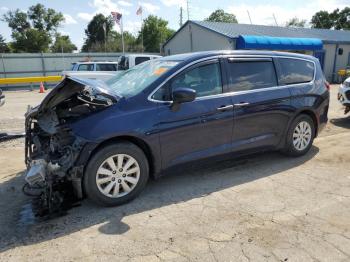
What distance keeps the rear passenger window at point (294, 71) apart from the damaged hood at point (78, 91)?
279cm

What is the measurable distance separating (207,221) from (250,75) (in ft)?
7.70

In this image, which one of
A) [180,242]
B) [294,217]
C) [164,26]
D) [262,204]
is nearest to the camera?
[180,242]

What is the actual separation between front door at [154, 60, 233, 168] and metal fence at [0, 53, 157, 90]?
64.0 feet

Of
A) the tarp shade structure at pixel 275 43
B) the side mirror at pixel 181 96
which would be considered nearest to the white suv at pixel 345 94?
the side mirror at pixel 181 96

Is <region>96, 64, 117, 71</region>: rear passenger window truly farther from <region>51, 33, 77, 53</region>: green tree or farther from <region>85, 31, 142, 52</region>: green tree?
<region>51, 33, 77, 53</region>: green tree

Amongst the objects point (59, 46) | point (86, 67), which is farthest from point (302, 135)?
point (59, 46)

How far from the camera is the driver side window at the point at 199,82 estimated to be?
4082 mm

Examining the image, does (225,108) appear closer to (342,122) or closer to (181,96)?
(181,96)

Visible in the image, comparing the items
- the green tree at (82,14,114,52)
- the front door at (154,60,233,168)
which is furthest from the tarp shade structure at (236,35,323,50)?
the green tree at (82,14,114,52)

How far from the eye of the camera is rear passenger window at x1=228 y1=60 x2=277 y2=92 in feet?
15.1

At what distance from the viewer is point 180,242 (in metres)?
3.13

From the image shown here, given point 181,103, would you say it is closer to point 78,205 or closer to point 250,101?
point 250,101

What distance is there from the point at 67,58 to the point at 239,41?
12546 mm

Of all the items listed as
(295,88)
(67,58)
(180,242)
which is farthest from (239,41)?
(180,242)
